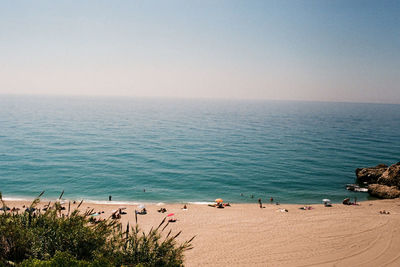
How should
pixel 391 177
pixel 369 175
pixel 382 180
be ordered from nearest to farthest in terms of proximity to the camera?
pixel 391 177
pixel 382 180
pixel 369 175

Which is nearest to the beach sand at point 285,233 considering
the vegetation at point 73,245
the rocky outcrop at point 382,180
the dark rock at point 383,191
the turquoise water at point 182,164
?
the dark rock at point 383,191

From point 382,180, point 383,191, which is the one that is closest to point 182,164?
point 383,191

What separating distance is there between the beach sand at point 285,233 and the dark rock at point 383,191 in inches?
148

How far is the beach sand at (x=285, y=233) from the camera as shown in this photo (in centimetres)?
2044

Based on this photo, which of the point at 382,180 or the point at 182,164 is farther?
the point at 182,164

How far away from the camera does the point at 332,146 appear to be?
74.6 m

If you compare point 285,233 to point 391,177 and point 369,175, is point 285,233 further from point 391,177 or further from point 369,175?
point 369,175

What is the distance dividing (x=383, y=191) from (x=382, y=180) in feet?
12.8

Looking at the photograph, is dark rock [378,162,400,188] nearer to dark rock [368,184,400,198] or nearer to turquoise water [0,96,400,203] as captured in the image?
dark rock [368,184,400,198]

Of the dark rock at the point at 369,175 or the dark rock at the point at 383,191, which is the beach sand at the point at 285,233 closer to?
the dark rock at the point at 383,191

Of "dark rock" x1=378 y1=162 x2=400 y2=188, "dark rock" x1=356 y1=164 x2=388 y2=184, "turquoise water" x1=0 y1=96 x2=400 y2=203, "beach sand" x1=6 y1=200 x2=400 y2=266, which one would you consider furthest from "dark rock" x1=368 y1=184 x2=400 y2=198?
"dark rock" x1=356 y1=164 x2=388 y2=184

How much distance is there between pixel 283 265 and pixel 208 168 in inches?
1352

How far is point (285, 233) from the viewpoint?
25.4 meters

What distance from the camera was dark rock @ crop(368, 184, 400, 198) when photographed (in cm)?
3878
